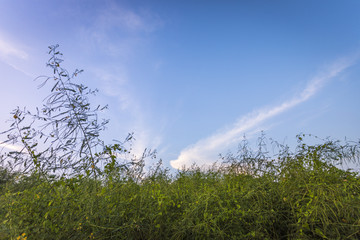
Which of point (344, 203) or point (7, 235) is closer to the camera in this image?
point (7, 235)

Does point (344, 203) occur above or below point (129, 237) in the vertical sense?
below

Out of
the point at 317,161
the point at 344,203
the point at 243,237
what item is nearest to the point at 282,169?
the point at 317,161

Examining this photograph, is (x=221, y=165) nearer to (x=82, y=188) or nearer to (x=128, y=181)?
(x=128, y=181)

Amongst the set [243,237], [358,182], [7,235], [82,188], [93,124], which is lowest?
[243,237]

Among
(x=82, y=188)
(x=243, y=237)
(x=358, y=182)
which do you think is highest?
(x=82, y=188)

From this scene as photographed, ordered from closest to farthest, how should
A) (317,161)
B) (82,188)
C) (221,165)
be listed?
(82,188) → (317,161) → (221,165)

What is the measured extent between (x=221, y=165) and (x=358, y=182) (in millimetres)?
2762

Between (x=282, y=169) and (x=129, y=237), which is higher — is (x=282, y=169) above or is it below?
above

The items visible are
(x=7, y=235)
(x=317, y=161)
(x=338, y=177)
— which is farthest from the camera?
(x=317, y=161)

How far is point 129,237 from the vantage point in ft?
9.02

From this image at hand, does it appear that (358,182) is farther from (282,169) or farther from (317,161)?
(282,169)

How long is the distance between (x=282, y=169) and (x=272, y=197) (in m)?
0.91

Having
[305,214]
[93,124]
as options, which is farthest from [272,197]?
[93,124]

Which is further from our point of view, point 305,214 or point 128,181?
point 128,181
